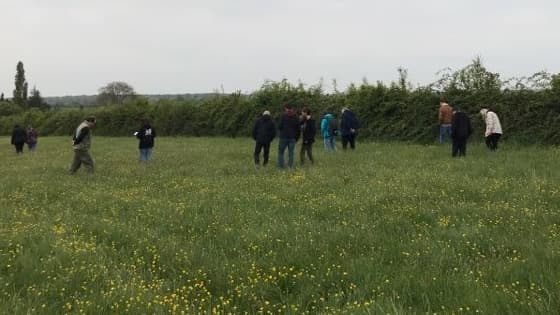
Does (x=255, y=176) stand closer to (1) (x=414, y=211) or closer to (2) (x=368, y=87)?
(1) (x=414, y=211)

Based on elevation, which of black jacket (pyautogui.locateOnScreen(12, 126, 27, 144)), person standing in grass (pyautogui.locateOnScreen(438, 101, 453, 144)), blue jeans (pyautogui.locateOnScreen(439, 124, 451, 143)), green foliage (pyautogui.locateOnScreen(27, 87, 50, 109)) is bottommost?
black jacket (pyautogui.locateOnScreen(12, 126, 27, 144))

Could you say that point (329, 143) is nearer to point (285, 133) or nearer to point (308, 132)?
point (308, 132)

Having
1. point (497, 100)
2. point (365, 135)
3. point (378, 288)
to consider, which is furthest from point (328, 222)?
point (365, 135)

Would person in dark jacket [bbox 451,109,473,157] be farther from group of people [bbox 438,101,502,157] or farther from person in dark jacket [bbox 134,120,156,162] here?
person in dark jacket [bbox 134,120,156,162]

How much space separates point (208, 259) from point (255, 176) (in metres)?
8.12

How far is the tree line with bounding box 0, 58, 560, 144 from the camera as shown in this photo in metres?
23.0

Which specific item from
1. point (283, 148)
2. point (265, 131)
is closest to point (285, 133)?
point (283, 148)

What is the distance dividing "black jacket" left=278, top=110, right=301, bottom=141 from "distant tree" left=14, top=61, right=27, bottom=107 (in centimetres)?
11251

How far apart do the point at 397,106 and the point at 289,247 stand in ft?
76.0

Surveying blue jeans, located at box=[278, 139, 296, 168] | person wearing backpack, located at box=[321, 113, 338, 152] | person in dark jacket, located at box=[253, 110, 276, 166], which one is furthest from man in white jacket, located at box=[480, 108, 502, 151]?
person in dark jacket, located at box=[253, 110, 276, 166]

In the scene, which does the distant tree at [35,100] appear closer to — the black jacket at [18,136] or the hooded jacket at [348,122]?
the black jacket at [18,136]

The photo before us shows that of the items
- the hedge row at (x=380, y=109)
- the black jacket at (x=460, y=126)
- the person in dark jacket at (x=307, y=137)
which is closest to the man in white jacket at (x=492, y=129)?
the black jacket at (x=460, y=126)

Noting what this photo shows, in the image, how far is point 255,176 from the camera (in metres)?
14.7

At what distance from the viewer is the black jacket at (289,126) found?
1728 cm
